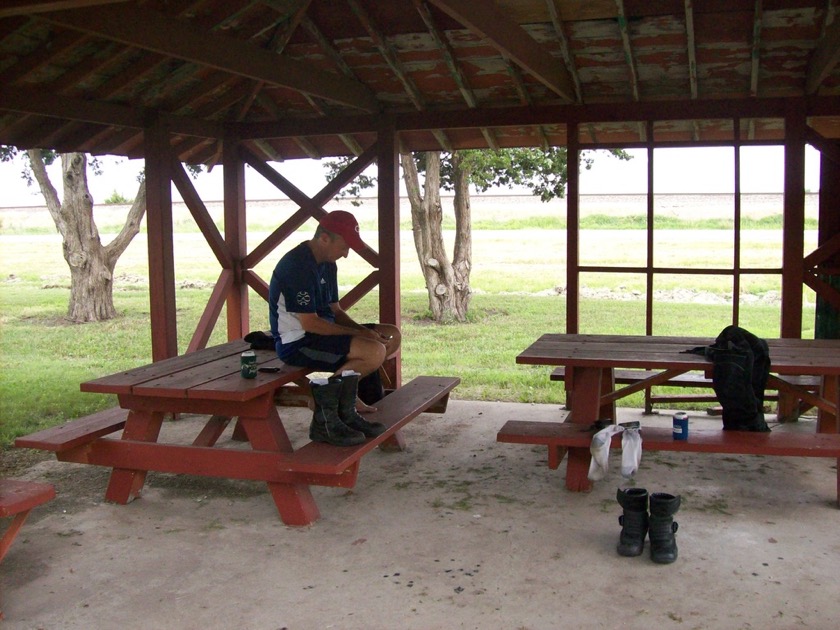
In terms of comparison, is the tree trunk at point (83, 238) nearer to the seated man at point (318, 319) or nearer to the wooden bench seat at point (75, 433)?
the wooden bench seat at point (75, 433)

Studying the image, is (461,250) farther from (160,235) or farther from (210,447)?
(210,447)

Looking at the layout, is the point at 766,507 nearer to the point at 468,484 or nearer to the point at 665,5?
the point at 468,484

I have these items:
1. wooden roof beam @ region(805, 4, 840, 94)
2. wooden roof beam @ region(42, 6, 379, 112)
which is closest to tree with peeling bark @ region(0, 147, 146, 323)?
wooden roof beam @ region(42, 6, 379, 112)

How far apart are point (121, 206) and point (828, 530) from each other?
1242 inches

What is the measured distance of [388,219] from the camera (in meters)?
8.04

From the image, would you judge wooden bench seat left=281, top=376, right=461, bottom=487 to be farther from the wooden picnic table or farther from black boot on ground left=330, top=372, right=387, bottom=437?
the wooden picnic table

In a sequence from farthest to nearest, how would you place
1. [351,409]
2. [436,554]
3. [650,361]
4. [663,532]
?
1. [650,361]
2. [351,409]
3. [436,554]
4. [663,532]

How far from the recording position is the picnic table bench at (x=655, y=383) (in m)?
5.01

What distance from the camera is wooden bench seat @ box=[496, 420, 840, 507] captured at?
4.90 meters

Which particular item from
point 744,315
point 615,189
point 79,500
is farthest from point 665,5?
point 615,189

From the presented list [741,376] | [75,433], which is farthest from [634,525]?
[75,433]

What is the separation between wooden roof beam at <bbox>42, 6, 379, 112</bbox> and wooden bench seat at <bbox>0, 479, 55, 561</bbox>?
2589 millimetres

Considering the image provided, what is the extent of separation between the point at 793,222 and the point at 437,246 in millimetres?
9314

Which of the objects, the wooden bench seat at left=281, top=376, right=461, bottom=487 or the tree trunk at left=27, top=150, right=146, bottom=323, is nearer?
the wooden bench seat at left=281, top=376, right=461, bottom=487
